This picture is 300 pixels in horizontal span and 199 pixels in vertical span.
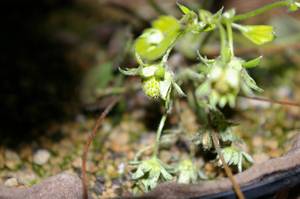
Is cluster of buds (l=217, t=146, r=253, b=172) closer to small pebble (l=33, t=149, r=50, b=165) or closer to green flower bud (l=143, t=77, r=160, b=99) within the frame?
green flower bud (l=143, t=77, r=160, b=99)

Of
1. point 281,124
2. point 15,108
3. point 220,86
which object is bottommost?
point 281,124

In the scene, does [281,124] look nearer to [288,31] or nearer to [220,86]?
[288,31]

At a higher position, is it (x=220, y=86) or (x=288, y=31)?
(x=220, y=86)

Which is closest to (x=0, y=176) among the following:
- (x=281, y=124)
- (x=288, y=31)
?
(x=281, y=124)

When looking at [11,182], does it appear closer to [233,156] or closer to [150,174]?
[150,174]

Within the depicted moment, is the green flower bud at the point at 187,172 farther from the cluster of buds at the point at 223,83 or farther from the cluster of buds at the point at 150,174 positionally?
the cluster of buds at the point at 223,83

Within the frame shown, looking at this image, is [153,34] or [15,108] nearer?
[153,34]

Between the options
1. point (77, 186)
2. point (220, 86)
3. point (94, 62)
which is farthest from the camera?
point (94, 62)

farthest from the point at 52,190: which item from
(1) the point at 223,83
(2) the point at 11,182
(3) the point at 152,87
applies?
(1) the point at 223,83
